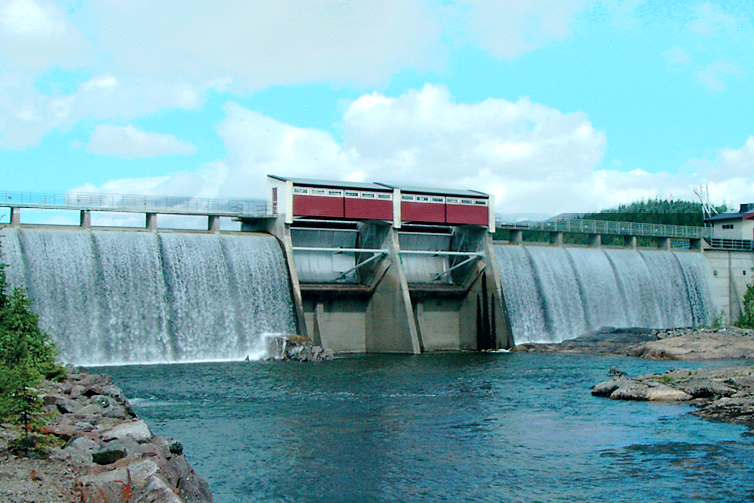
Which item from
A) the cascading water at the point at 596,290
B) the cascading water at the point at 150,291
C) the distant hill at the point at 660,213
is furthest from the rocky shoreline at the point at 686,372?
the distant hill at the point at 660,213

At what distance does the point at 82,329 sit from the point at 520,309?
31111 millimetres

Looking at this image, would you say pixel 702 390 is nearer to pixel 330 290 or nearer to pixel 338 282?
pixel 330 290

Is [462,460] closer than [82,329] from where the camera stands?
Yes

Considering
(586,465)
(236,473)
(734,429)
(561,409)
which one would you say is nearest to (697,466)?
(586,465)

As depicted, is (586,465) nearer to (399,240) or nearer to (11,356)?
(11,356)

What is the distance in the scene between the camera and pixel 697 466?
763 inches

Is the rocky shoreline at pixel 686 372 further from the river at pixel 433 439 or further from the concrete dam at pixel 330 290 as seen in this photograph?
the concrete dam at pixel 330 290

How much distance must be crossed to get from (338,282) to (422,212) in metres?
7.66

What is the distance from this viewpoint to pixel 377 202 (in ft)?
174

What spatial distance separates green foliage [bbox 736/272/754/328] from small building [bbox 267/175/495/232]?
27.7m

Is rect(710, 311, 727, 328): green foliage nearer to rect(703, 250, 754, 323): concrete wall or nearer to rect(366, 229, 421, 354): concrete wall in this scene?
rect(703, 250, 754, 323): concrete wall

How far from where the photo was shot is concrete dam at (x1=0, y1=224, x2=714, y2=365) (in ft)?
136

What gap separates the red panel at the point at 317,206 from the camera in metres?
50.6

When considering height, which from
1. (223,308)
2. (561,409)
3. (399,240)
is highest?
(399,240)
